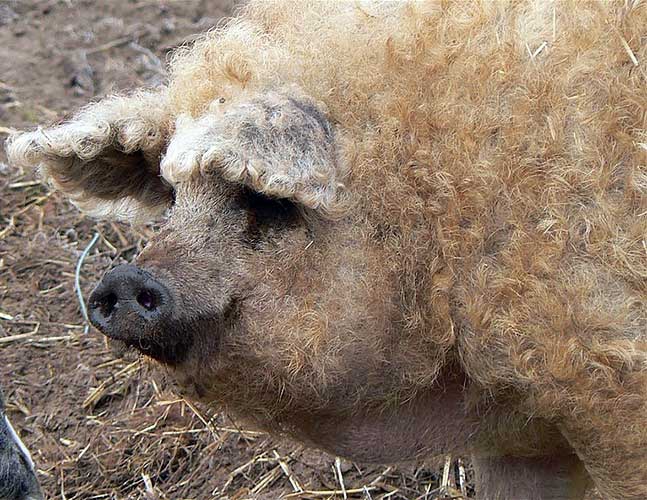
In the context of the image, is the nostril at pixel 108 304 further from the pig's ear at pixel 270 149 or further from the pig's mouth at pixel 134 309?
the pig's ear at pixel 270 149

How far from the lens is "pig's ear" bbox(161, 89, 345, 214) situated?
8.52ft

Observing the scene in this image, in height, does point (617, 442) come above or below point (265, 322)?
below

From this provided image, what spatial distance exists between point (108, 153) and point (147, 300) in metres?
0.59

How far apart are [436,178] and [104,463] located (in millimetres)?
2229

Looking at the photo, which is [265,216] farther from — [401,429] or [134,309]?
[401,429]

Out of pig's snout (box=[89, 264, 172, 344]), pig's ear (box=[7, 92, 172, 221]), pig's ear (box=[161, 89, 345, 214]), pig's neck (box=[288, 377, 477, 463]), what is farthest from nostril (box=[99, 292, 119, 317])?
pig's neck (box=[288, 377, 477, 463])

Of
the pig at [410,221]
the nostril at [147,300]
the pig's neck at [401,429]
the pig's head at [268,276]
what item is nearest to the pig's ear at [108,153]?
the pig at [410,221]

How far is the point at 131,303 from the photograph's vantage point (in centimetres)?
259

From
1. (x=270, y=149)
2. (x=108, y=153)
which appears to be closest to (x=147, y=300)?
(x=270, y=149)

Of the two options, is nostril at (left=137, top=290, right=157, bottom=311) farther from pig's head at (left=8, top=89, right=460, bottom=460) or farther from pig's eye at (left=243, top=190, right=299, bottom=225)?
pig's eye at (left=243, top=190, right=299, bottom=225)

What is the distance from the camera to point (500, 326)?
2637 millimetres

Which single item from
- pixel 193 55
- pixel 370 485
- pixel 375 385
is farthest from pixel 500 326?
pixel 370 485

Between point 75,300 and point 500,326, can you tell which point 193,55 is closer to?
point 500,326

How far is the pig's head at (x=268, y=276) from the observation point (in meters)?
2.61
